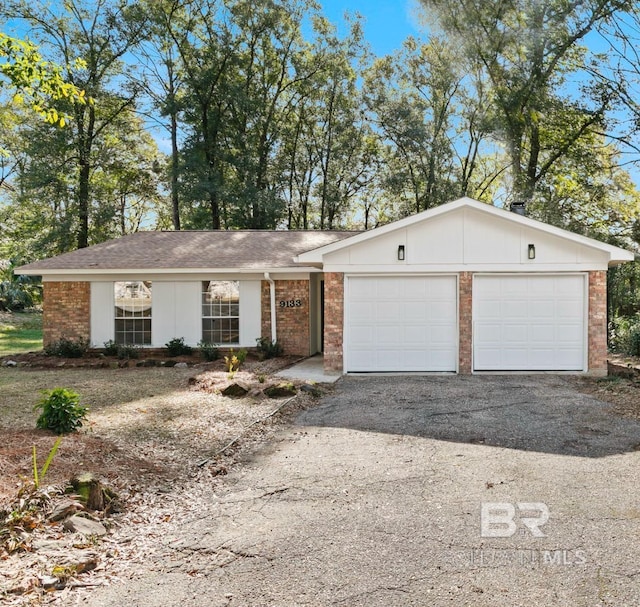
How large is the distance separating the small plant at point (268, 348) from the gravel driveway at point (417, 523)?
6868 mm

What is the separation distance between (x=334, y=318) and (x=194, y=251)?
6.20 meters

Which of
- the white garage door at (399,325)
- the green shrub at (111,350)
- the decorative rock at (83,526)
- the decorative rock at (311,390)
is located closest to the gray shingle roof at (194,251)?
the green shrub at (111,350)

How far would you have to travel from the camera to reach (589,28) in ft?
71.2

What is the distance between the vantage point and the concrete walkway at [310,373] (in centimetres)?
1081

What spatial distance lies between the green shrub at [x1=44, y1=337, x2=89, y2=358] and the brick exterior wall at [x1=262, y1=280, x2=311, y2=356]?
4806mm

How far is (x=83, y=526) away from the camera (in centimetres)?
399

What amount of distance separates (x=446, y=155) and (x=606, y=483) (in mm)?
26045

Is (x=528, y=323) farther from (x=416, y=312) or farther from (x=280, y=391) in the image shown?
(x=280, y=391)

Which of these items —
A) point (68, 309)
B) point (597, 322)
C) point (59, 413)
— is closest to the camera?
point (59, 413)

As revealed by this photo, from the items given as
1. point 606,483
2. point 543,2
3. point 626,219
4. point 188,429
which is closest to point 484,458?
point 606,483

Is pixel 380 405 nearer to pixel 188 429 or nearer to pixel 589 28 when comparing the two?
pixel 188 429

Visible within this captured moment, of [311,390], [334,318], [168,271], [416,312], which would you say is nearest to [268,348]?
[334,318]

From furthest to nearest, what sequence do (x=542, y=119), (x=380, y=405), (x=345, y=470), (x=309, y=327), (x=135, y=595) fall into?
(x=542, y=119) → (x=309, y=327) → (x=380, y=405) → (x=345, y=470) → (x=135, y=595)

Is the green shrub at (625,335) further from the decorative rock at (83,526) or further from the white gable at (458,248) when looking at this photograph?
the decorative rock at (83,526)
